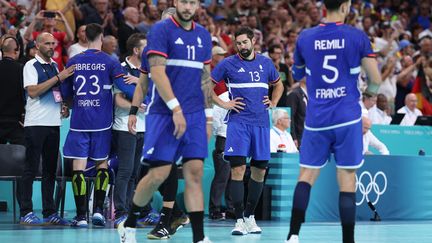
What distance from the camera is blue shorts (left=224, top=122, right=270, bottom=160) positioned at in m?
11.6

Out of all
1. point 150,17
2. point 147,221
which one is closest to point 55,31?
point 150,17

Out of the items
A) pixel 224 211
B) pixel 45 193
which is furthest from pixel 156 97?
pixel 224 211

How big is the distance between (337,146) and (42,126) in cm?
510

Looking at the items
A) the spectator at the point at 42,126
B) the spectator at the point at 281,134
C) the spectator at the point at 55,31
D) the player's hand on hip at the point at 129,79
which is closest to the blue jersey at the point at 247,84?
the player's hand on hip at the point at 129,79

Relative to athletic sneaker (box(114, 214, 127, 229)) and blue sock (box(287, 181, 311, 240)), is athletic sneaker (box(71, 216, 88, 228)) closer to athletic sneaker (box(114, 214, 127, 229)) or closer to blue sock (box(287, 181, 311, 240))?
athletic sneaker (box(114, 214, 127, 229))

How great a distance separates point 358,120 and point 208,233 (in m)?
3.76

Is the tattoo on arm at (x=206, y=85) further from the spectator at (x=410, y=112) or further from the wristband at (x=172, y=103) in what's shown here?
the spectator at (x=410, y=112)

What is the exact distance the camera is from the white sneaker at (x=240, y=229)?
11379mm

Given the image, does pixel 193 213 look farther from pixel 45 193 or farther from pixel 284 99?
pixel 284 99

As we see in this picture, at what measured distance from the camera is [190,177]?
830 centimetres

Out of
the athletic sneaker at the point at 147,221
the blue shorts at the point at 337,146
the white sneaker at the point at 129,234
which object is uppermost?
the blue shorts at the point at 337,146

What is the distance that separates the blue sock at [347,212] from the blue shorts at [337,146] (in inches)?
10.6

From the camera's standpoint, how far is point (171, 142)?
833 centimetres

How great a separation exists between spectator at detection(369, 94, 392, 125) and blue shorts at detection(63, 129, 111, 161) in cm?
778
